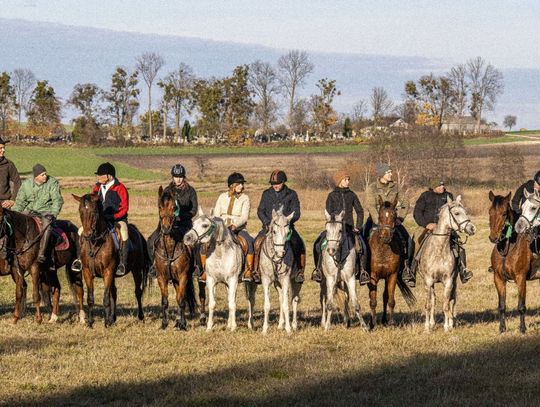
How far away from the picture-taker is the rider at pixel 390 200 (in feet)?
51.2

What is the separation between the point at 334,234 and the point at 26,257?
19.6ft

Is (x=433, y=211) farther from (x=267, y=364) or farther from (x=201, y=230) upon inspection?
(x=267, y=364)

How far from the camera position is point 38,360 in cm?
1241

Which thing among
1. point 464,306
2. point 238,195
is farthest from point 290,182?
point 238,195

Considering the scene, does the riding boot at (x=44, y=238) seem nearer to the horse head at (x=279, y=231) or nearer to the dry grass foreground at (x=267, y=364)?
the dry grass foreground at (x=267, y=364)

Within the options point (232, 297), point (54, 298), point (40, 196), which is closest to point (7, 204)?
point (40, 196)

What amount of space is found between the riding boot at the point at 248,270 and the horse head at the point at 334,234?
178 centimetres

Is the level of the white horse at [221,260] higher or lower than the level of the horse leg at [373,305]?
higher

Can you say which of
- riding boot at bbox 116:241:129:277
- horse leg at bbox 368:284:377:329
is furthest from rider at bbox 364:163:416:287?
riding boot at bbox 116:241:129:277

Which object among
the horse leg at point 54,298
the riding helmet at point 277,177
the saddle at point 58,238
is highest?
the riding helmet at point 277,177

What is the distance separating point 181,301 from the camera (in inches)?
616

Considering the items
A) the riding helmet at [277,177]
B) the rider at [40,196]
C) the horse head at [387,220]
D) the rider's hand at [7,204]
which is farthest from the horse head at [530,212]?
the rider's hand at [7,204]

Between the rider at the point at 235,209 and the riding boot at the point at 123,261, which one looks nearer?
the rider at the point at 235,209

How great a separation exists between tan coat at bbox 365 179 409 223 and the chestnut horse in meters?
5.94
